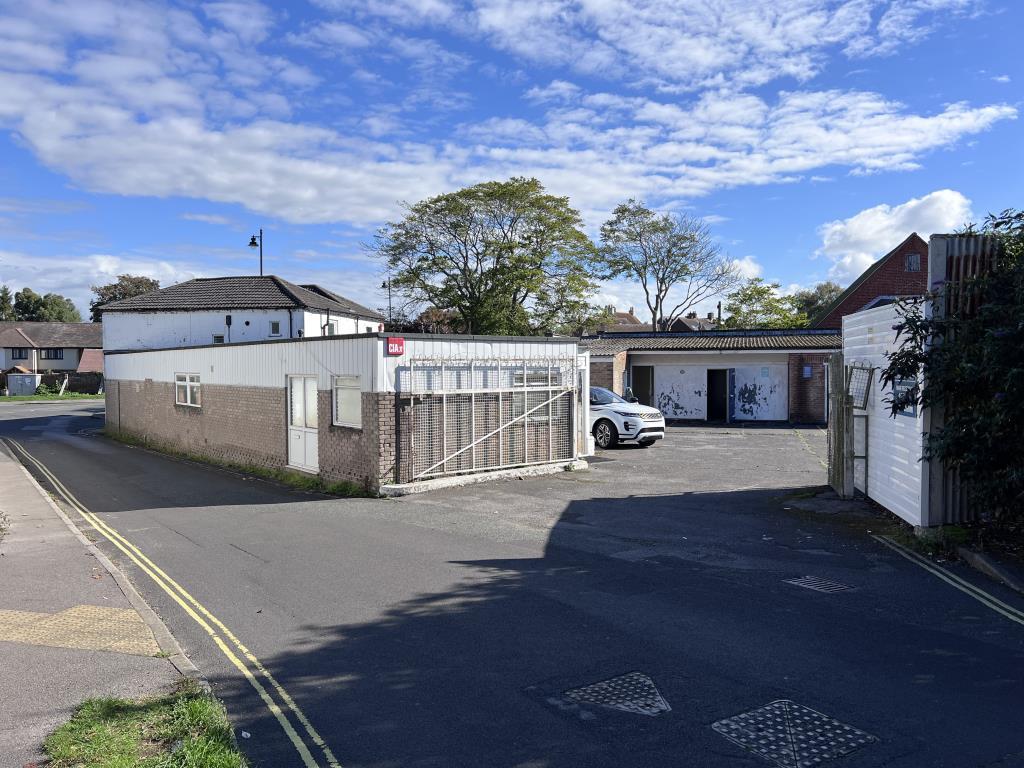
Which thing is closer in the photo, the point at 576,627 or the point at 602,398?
the point at 576,627

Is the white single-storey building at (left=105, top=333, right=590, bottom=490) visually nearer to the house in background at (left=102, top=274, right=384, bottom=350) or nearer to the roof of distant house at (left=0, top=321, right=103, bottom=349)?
the house in background at (left=102, top=274, right=384, bottom=350)

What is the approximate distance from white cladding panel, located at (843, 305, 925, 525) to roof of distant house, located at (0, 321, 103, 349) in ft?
267

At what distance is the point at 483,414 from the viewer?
624 inches

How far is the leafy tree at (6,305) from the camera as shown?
96688 mm

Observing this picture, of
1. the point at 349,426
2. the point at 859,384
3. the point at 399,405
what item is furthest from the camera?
the point at 349,426

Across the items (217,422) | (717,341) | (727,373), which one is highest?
(717,341)

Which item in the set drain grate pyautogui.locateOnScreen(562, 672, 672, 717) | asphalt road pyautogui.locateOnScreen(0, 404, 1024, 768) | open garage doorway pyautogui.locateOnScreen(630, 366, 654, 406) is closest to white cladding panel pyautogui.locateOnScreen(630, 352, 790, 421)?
open garage doorway pyautogui.locateOnScreen(630, 366, 654, 406)

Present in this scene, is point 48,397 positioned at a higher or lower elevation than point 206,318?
lower

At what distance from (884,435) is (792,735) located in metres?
7.98

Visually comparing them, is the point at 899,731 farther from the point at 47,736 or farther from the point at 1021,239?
the point at 1021,239

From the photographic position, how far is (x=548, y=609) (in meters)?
7.16

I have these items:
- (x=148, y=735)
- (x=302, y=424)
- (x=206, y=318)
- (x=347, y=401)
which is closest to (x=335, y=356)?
(x=347, y=401)

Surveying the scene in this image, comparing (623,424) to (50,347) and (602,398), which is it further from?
(50,347)

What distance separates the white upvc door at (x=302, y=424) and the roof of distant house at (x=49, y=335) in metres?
71.6
